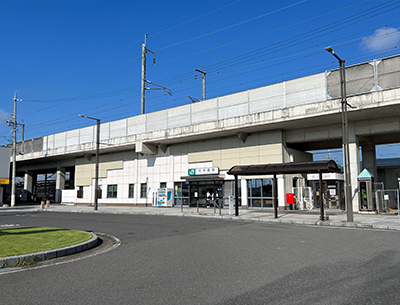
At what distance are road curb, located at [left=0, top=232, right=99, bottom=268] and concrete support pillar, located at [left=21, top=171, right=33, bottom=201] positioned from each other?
5368 cm

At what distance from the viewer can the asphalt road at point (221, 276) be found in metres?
4.99

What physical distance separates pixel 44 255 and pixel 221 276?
4787 mm

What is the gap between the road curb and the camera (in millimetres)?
7500

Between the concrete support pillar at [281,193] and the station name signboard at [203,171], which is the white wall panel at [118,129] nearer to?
the station name signboard at [203,171]

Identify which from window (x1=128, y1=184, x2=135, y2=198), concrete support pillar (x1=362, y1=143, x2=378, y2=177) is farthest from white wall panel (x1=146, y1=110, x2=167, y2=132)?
concrete support pillar (x1=362, y1=143, x2=378, y2=177)

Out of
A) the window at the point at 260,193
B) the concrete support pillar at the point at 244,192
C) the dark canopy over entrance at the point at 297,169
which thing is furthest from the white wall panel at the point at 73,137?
the dark canopy over entrance at the point at 297,169

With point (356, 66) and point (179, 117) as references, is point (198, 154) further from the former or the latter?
point (356, 66)

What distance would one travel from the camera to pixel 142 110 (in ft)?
127

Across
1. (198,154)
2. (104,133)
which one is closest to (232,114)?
(198,154)

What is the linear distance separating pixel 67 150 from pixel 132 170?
11.2 meters

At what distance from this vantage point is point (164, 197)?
33438 mm

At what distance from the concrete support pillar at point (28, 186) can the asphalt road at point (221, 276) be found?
54134 mm

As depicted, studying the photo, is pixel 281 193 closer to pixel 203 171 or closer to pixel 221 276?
pixel 203 171

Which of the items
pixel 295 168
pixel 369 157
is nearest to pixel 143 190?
pixel 295 168
